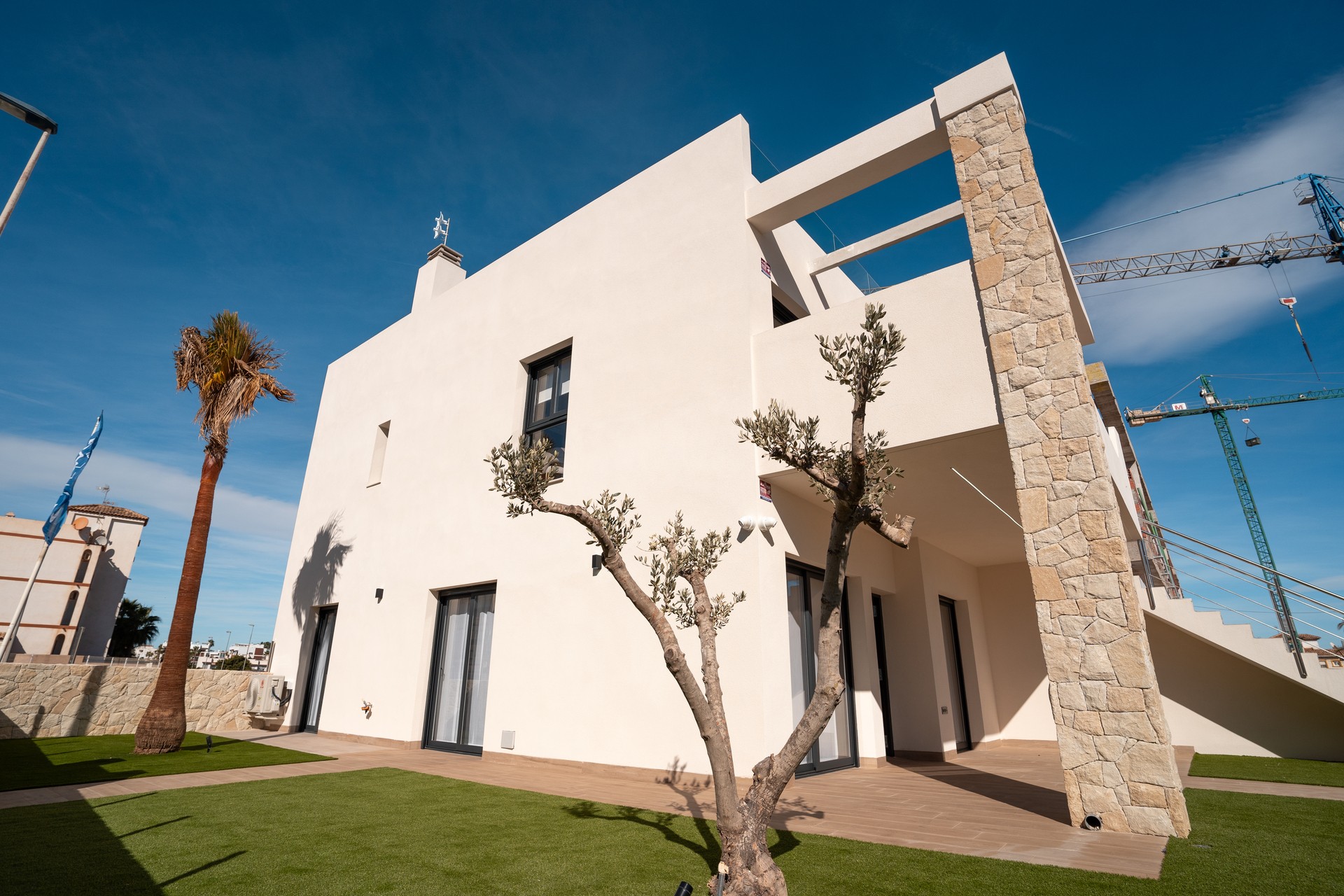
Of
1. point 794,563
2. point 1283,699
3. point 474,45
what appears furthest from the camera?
point 474,45

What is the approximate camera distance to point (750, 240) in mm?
7926

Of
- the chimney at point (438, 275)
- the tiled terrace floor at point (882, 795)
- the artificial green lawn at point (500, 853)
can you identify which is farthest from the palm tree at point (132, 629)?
the artificial green lawn at point (500, 853)

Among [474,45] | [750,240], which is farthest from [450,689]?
[474,45]

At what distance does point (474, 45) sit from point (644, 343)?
5.93 meters

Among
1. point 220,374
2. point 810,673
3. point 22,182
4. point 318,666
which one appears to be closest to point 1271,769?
point 810,673

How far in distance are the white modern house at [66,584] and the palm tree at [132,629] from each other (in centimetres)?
1000

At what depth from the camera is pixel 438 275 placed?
13703 millimetres

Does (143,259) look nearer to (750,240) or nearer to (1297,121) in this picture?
(750,240)

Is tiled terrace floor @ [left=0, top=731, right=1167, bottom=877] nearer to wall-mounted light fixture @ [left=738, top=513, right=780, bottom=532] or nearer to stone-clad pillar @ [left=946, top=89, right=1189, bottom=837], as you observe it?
stone-clad pillar @ [left=946, top=89, right=1189, bottom=837]

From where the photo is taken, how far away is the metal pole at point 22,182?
5.04m

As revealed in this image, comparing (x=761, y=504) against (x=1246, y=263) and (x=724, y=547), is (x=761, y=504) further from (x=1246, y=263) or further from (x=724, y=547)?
(x=1246, y=263)

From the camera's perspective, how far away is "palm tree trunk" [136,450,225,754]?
28.4 ft

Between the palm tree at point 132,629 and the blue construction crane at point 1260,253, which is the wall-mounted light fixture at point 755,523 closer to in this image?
the blue construction crane at point 1260,253

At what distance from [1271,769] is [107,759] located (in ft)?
50.6
